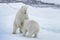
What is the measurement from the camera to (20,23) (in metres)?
5.21

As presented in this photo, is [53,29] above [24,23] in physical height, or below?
below

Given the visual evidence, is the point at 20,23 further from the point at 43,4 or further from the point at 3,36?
the point at 43,4

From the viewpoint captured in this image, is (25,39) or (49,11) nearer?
(25,39)

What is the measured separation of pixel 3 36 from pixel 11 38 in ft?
0.95

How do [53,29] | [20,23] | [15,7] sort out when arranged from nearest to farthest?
[20,23], [53,29], [15,7]

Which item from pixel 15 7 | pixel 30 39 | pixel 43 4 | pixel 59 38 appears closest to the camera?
pixel 30 39

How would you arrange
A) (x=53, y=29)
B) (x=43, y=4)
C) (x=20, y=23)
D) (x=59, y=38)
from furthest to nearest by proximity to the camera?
1. (x=43, y=4)
2. (x=53, y=29)
3. (x=20, y=23)
4. (x=59, y=38)

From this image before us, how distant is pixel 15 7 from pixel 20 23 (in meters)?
4.19

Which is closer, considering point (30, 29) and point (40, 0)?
point (30, 29)

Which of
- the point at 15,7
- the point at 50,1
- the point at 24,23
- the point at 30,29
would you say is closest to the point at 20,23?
the point at 24,23

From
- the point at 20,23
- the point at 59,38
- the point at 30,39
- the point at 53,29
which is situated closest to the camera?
the point at 30,39

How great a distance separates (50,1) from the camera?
12.2 m

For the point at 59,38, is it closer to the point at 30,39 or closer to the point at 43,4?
the point at 30,39

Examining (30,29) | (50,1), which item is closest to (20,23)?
(30,29)
